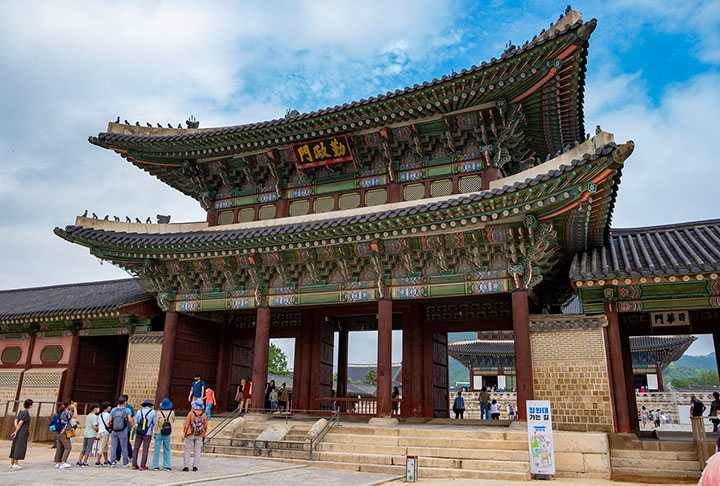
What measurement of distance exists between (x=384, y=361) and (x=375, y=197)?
5404 mm

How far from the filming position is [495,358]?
41.2 meters

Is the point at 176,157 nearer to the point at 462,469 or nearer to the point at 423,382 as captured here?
the point at 423,382

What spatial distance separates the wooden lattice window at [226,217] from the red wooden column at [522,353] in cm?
1076

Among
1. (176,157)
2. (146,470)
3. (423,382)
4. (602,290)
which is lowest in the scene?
(146,470)

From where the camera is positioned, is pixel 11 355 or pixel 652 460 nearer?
pixel 652 460

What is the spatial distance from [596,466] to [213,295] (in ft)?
41.5

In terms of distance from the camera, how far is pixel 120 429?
1179cm

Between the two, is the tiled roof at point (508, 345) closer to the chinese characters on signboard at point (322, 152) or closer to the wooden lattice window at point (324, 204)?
the wooden lattice window at point (324, 204)

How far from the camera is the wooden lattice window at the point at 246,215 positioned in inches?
760

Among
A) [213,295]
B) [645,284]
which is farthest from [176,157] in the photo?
[645,284]

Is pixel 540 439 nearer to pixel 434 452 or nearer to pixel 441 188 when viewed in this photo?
pixel 434 452

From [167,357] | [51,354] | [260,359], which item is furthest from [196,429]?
[51,354]

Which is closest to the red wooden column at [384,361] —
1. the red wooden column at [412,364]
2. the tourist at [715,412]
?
the red wooden column at [412,364]

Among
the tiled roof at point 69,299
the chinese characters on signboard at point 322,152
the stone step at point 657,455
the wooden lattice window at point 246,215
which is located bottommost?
the stone step at point 657,455
